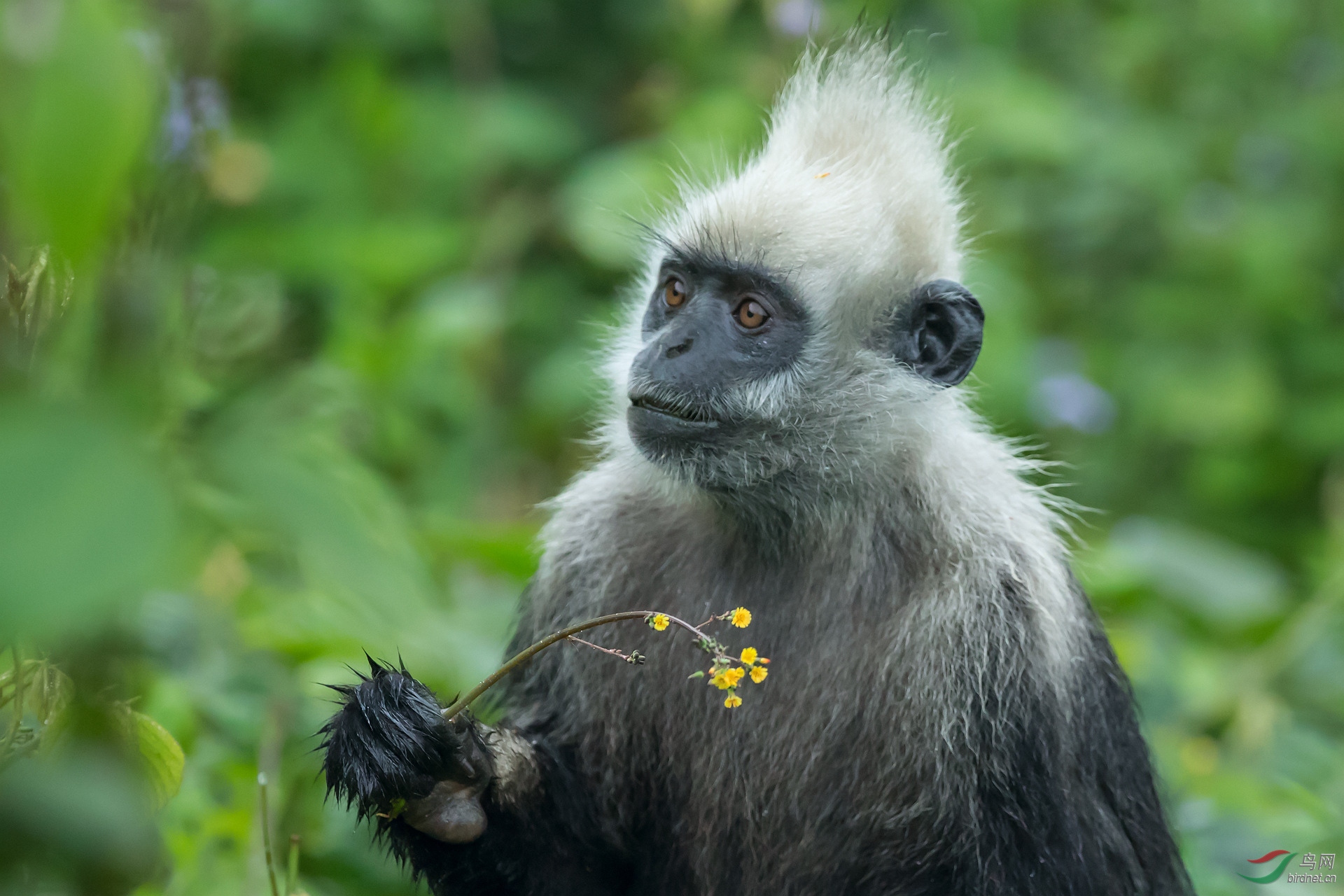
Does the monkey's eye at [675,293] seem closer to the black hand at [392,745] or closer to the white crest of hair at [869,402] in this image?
the white crest of hair at [869,402]

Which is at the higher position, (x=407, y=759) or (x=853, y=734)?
(x=853, y=734)

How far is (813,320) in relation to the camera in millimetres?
3883

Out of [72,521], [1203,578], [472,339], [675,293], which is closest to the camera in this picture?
[72,521]

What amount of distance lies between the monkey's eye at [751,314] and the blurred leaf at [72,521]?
290 centimetres

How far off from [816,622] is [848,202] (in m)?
1.15

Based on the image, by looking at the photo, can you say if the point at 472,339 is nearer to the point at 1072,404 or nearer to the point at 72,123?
the point at 1072,404

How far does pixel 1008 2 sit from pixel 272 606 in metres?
5.73

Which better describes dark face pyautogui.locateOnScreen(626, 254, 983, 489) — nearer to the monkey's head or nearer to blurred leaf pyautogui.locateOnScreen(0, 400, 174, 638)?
the monkey's head

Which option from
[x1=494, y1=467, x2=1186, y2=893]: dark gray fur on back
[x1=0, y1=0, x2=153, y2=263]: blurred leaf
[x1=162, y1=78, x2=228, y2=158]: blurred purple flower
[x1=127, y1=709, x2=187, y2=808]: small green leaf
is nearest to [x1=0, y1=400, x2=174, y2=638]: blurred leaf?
[x1=0, y1=0, x2=153, y2=263]: blurred leaf

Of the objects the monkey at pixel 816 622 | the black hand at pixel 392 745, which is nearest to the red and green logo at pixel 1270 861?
the monkey at pixel 816 622

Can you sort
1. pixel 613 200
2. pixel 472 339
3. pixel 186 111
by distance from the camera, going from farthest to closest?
pixel 613 200 < pixel 472 339 < pixel 186 111

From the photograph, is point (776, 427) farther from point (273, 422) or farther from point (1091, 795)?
point (273, 422)

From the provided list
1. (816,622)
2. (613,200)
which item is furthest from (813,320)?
(613,200)

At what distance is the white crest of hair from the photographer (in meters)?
3.75
